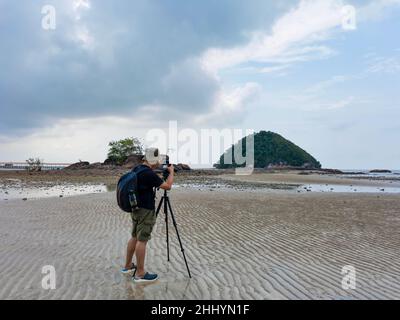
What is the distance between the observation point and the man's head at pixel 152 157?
6.26 m

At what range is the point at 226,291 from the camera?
5934 mm

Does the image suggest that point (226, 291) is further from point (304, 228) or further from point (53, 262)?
point (304, 228)

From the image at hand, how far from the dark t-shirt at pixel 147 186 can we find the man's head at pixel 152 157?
16 cm

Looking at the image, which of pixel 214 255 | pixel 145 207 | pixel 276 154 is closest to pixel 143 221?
pixel 145 207

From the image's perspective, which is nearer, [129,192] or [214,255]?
[129,192]

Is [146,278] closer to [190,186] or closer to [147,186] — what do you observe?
[147,186]

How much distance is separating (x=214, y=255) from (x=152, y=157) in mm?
3301

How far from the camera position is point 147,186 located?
6164 millimetres

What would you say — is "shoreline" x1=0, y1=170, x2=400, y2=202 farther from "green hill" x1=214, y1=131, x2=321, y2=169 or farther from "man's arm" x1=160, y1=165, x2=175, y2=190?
"green hill" x1=214, y1=131, x2=321, y2=169

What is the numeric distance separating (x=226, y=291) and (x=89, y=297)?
2233 millimetres

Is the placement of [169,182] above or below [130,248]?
above

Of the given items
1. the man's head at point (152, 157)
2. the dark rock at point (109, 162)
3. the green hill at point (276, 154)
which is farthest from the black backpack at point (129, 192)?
the green hill at point (276, 154)

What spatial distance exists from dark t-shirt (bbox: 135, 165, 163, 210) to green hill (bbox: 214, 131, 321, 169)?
15306 cm

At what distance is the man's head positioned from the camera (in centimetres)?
626
